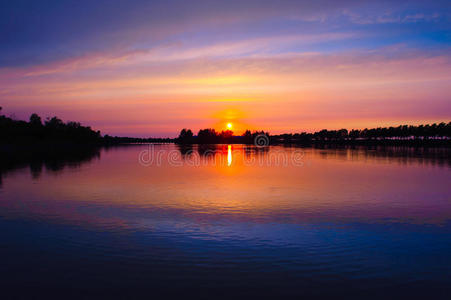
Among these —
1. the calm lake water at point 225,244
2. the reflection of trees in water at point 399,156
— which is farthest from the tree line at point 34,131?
the calm lake water at point 225,244

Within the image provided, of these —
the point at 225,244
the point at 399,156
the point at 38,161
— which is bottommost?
the point at 399,156

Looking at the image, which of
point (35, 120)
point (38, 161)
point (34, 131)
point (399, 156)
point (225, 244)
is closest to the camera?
point (225, 244)

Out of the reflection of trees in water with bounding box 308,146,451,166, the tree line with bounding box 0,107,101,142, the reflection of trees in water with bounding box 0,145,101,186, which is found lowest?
the reflection of trees in water with bounding box 308,146,451,166

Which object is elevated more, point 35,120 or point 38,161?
point 35,120

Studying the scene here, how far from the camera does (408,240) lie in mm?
14531

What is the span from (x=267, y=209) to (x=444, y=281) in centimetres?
1071

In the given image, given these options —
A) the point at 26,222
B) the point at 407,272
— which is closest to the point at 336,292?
the point at 407,272

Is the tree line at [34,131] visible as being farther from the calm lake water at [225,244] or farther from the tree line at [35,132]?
the calm lake water at [225,244]

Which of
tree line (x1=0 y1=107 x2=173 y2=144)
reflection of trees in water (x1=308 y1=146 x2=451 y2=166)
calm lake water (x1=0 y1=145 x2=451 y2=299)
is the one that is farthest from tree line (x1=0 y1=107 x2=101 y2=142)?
calm lake water (x1=0 y1=145 x2=451 y2=299)

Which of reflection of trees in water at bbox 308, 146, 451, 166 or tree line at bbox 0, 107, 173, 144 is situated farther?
tree line at bbox 0, 107, 173, 144

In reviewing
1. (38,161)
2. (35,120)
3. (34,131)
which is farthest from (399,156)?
(35,120)

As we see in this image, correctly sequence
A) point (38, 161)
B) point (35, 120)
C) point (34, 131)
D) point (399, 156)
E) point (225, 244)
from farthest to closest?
point (35, 120)
point (34, 131)
point (399, 156)
point (38, 161)
point (225, 244)

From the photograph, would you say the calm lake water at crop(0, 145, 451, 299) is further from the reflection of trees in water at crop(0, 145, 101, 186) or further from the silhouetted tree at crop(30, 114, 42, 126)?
the silhouetted tree at crop(30, 114, 42, 126)

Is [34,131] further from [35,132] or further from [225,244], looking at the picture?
[225,244]
